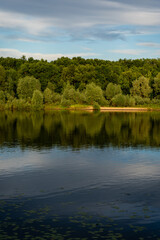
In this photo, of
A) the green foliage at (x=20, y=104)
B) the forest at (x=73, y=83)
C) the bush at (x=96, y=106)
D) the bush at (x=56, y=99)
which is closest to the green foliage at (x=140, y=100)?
the forest at (x=73, y=83)

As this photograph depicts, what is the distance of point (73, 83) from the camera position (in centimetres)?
17525

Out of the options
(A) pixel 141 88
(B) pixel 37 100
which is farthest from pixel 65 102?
(A) pixel 141 88

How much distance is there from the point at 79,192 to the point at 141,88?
147 metres

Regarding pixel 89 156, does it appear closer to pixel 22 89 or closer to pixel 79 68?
pixel 22 89

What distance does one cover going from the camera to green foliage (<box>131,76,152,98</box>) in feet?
522

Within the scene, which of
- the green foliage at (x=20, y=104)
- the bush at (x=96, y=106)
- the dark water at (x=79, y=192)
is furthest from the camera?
the bush at (x=96, y=106)

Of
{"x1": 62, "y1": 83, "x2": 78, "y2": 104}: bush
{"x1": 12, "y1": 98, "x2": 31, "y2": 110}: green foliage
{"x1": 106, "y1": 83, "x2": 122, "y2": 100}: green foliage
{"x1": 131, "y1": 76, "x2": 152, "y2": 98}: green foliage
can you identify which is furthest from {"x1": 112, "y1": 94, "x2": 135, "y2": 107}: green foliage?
{"x1": 12, "y1": 98, "x2": 31, "y2": 110}: green foliage

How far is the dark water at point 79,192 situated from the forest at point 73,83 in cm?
10178

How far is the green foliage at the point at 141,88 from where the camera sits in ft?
522

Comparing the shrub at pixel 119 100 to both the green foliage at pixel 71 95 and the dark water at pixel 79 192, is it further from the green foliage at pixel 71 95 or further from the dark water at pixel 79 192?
the dark water at pixel 79 192

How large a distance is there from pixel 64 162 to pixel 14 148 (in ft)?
31.8

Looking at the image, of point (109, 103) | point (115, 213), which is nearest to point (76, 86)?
point (109, 103)

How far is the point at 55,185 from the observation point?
20.2 m

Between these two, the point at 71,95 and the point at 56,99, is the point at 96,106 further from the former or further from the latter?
the point at 56,99
